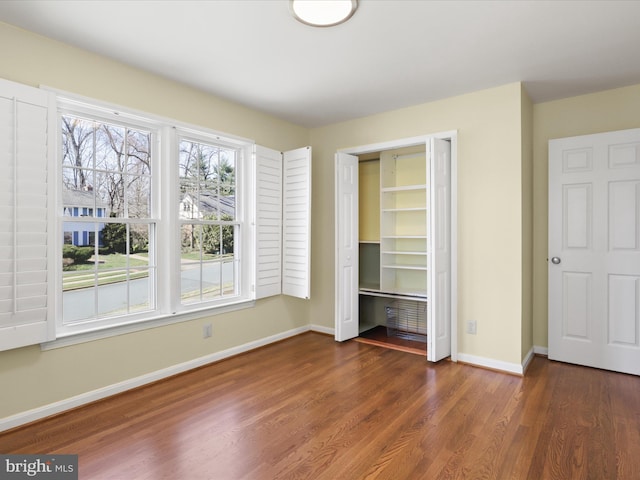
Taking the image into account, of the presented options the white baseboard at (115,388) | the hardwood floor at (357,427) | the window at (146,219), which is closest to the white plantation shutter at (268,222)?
the window at (146,219)

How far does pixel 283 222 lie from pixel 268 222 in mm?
248

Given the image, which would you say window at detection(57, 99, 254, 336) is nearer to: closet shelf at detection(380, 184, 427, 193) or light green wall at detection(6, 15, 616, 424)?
light green wall at detection(6, 15, 616, 424)

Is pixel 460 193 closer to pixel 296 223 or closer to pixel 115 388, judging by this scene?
pixel 296 223

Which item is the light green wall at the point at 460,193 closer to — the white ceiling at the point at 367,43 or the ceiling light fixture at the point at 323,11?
the white ceiling at the point at 367,43

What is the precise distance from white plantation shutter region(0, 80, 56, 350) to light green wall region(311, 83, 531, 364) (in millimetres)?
3175

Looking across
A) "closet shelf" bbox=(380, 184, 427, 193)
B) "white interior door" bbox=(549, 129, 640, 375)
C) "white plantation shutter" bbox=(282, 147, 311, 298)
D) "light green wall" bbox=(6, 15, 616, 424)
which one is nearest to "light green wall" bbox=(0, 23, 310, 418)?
"light green wall" bbox=(6, 15, 616, 424)

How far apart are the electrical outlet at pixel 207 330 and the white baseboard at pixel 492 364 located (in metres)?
2.40

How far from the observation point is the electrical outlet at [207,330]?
349 centimetres

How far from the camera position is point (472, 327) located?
351 cm

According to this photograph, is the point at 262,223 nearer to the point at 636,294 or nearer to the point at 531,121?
the point at 531,121

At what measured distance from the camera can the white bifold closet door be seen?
4.04 metres

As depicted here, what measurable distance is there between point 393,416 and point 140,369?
2013mm

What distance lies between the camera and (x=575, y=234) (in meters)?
3.50

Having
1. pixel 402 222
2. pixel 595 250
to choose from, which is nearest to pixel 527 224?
pixel 595 250
